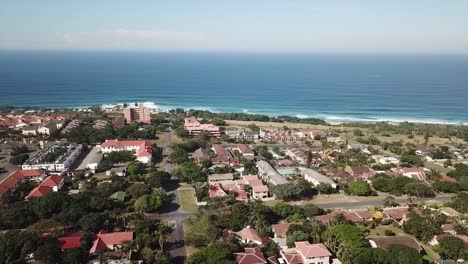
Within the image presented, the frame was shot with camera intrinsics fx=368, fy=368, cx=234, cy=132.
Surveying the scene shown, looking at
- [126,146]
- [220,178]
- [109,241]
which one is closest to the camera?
[109,241]

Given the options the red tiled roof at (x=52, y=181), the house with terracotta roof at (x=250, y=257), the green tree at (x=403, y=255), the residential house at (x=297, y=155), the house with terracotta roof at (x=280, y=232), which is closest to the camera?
the green tree at (x=403, y=255)

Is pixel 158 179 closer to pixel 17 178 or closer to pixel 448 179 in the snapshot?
pixel 17 178

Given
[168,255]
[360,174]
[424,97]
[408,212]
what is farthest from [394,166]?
[424,97]

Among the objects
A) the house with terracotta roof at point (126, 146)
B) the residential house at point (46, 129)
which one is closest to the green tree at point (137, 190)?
the house with terracotta roof at point (126, 146)

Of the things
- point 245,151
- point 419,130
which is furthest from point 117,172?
point 419,130

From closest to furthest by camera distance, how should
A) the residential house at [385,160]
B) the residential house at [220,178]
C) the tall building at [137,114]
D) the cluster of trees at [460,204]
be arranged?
the cluster of trees at [460,204], the residential house at [220,178], the residential house at [385,160], the tall building at [137,114]

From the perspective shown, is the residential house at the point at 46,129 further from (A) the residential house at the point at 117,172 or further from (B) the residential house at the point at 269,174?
(B) the residential house at the point at 269,174
